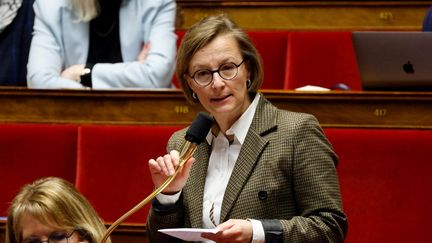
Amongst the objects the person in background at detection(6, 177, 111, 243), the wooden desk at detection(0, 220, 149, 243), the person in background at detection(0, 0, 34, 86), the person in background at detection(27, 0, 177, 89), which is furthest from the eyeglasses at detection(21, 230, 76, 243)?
the person in background at detection(0, 0, 34, 86)

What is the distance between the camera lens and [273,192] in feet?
2.07

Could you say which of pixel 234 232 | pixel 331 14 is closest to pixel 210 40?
pixel 234 232

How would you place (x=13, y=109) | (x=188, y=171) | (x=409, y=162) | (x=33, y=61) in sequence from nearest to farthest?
(x=188, y=171) < (x=409, y=162) < (x=13, y=109) < (x=33, y=61)

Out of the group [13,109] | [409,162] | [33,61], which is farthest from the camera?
[33,61]

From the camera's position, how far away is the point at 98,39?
109 centimetres

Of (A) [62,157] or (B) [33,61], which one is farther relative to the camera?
(B) [33,61]

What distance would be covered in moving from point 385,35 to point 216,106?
0.33 meters

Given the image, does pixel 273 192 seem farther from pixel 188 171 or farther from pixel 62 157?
pixel 62 157

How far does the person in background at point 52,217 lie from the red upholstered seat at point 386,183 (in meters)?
0.31

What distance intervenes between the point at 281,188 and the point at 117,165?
0.32 m

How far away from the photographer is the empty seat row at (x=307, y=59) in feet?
4.10

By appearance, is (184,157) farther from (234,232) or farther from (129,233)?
(129,233)

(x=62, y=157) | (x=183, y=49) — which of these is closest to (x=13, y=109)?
(x=62, y=157)

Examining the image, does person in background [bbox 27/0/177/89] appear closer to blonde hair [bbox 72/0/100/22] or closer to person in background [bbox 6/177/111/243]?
blonde hair [bbox 72/0/100/22]
